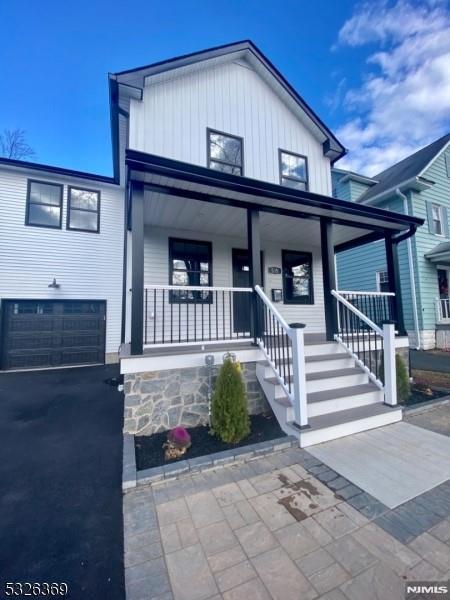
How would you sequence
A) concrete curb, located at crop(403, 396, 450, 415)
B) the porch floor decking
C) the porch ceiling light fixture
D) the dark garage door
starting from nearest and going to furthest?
1. the porch floor decking
2. concrete curb, located at crop(403, 396, 450, 415)
3. the dark garage door
4. the porch ceiling light fixture

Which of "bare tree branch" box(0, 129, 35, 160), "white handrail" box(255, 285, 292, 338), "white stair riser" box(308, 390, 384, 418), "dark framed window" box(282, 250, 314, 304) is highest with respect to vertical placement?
"bare tree branch" box(0, 129, 35, 160)

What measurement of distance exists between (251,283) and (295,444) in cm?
243

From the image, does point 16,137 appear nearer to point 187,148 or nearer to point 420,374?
point 187,148

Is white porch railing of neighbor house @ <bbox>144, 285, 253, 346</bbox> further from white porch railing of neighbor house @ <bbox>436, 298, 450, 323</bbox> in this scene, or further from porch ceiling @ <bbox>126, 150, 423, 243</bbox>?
white porch railing of neighbor house @ <bbox>436, 298, 450, 323</bbox>

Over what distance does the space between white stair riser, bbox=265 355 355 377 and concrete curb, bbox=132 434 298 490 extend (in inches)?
40.1

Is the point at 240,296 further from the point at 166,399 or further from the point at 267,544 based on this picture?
the point at 267,544

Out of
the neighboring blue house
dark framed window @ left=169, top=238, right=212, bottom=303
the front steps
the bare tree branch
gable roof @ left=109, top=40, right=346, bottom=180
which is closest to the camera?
the front steps

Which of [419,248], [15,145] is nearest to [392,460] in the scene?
[419,248]

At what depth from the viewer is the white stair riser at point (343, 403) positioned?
3515 millimetres

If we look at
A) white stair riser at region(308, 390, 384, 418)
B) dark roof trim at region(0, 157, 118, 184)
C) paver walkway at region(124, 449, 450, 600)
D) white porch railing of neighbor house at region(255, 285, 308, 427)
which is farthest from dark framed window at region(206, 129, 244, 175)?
paver walkway at region(124, 449, 450, 600)

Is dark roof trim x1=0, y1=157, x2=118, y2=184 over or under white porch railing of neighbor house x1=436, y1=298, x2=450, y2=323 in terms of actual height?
over

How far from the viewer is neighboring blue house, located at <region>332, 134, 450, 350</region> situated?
9914 mm

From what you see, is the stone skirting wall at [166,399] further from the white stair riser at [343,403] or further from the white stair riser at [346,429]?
the white stair riser at [343,403]

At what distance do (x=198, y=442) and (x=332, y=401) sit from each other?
191 cm
